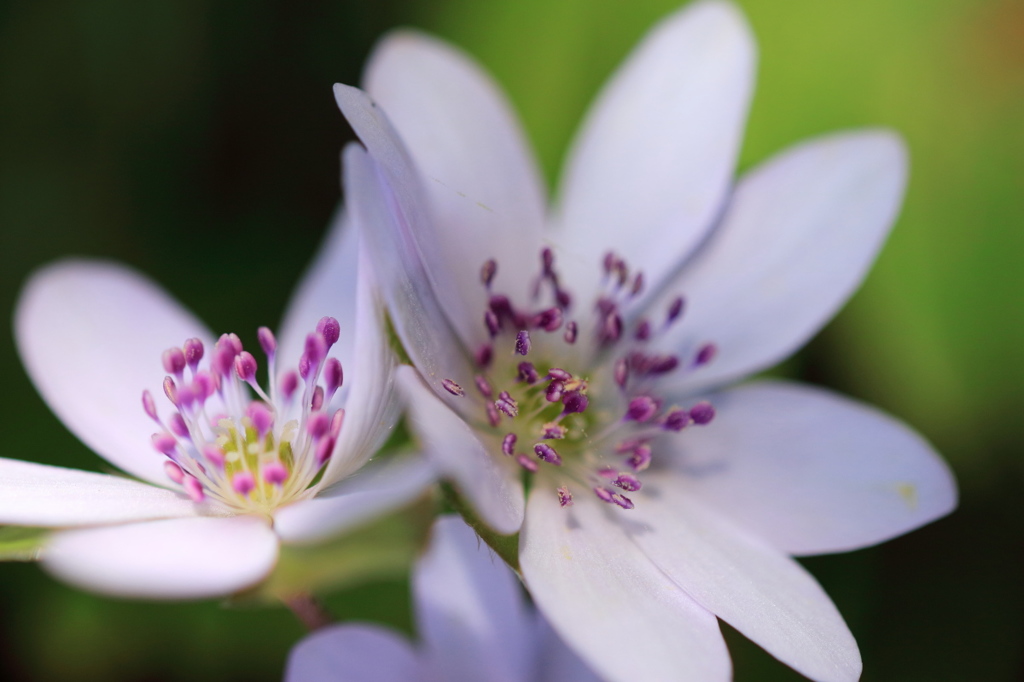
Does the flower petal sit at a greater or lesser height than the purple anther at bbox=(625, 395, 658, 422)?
lesser

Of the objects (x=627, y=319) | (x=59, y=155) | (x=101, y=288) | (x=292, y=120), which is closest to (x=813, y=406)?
(x=627, y=319)

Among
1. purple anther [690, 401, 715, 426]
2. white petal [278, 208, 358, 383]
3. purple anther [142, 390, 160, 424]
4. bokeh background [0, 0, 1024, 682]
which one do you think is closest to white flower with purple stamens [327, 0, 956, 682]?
purple anther [690, 401, 715, 426]

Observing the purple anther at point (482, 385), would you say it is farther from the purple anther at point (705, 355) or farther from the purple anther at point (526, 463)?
the purple anther at point (705, 355)

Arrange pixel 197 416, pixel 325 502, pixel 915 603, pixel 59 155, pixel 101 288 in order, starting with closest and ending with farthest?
pixel 325 502
pixel 197 416
pixel 101 288
pixel 915 603
pixel 59 155

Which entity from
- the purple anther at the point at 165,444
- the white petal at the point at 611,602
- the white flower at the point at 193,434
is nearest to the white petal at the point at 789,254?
the white petal at the point at 611,602

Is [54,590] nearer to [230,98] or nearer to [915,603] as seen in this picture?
[230,98]

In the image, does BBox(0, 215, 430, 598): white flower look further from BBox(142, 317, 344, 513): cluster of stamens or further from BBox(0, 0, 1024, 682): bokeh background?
BBox(0, 0, 1024, 682): bokeh background
